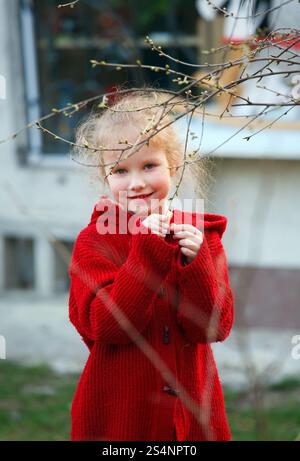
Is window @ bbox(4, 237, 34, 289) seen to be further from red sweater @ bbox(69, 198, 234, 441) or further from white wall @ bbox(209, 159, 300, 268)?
red sweater @ bbox(69, 198, 234, 441)

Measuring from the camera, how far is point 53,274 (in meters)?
6.23

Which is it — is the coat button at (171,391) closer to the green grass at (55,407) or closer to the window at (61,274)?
the green grass at (55,407)

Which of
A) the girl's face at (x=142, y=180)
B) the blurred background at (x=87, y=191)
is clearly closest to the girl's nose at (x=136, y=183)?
the girl's face at (x=142, y=180)

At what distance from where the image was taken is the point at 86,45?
19.5 ft

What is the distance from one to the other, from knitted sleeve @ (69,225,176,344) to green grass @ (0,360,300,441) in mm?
1676

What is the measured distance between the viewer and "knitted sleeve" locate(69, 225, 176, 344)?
2258 millimetres

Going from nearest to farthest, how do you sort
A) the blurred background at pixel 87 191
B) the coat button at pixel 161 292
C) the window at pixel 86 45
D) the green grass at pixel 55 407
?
the coat button at pixel 161 292 < the green grass at pixel 55 407 < the blurred background at pixel 87 191 < the window at pixel 86 45

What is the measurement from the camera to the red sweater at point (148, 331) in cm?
227

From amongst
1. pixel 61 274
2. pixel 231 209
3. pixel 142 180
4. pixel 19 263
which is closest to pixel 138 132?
pixel 142 180

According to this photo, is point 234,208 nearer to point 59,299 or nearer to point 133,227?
point 59,299

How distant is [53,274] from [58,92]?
1.23 m

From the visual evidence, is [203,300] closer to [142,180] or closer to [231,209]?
[142,180]

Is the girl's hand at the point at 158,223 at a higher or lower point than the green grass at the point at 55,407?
higher

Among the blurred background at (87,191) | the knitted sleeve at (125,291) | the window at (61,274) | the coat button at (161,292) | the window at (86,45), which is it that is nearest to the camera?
the knitted sleeve at (125,291)
